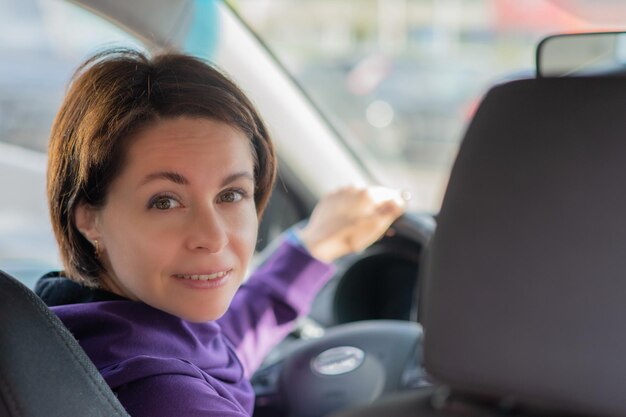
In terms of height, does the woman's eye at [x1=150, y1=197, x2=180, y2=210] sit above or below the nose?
above

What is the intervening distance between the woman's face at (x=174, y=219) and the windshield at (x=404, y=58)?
5096 mm

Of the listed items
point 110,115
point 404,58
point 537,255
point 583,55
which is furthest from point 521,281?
point 404,58

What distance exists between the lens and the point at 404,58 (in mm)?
10273

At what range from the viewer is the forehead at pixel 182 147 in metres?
1.53

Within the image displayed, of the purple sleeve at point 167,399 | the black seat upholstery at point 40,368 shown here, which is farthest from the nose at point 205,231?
the black seat upholstery at point 40,368

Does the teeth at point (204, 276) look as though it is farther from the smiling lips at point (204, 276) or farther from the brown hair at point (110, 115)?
the brown hair at point (110, 115)

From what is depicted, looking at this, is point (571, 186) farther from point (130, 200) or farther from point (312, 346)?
point (312, 346)

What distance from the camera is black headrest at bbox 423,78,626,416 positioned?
128cm

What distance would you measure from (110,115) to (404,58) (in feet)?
29.4

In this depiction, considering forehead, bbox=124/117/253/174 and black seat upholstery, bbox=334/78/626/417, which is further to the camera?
forehead, bbox=124/117/253/174

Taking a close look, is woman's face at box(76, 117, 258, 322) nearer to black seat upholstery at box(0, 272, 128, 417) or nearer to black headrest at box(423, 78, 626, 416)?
black seat upholstery at box(0, 272, 128, 417)

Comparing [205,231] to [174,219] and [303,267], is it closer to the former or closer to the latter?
[174,219]

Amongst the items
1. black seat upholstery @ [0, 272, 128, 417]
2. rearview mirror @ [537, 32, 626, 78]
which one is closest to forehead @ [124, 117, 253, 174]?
black seat upholstery @ [0, 272, 128, 417]

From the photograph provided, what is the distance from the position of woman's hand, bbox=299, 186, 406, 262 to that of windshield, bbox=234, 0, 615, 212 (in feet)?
14.7
